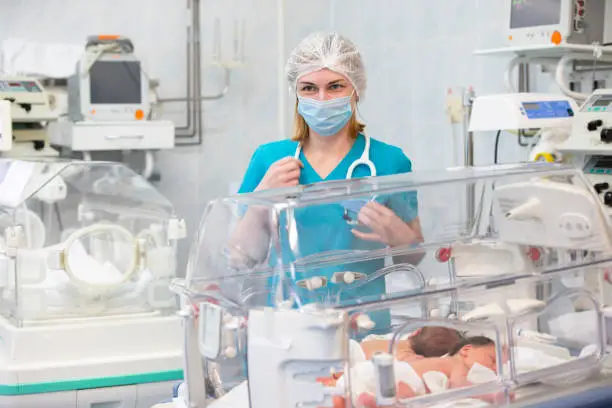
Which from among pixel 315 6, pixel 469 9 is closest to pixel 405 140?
pixel 469 9

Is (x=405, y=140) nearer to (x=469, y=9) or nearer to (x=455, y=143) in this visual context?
(x=455, y=143)

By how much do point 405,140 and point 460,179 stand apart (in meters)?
2.68

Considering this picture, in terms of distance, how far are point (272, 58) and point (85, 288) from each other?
2.71 m

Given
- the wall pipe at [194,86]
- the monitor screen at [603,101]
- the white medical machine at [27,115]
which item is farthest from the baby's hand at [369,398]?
the wall pipe at [194,86]

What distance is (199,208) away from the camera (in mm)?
5590

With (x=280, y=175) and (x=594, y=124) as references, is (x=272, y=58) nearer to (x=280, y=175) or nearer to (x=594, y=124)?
(x=594, y=124)

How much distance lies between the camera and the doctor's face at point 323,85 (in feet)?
8.49

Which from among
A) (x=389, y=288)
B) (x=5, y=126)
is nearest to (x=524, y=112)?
(x=389, y=288)

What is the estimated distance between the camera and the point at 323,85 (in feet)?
8.52

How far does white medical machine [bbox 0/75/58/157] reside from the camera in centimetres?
428

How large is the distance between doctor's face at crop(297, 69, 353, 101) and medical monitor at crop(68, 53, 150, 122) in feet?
7.52

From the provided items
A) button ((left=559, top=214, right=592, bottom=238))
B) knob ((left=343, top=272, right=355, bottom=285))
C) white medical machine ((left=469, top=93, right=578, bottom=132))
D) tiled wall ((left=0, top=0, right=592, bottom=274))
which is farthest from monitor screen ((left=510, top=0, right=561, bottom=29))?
knob ((left=343, top=272, right=355, bottom=285))

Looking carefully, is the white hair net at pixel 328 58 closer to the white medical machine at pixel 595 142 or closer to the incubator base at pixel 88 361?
the white medical machine at pixel 595 142

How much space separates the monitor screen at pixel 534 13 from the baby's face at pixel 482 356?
1985 millimetres
